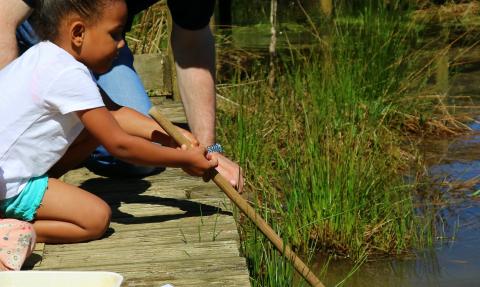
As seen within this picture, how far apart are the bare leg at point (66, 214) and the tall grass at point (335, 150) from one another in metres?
0.61

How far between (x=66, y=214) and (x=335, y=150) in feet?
5.73

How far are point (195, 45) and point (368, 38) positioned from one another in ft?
7.96

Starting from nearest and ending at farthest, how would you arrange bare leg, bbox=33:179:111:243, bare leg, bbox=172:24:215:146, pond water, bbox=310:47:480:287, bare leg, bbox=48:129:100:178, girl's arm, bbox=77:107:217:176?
girl's arm, bbox=77:107:217:176
bare leg, bbox=33:179:111:243
bare leg, bbox=48:129:100:178
bare leg, bbox=172:24:215:146
pond water, bbox=310:47:480:287

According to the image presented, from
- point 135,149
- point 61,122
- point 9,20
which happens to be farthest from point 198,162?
point 9,20

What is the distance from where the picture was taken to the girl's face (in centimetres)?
331

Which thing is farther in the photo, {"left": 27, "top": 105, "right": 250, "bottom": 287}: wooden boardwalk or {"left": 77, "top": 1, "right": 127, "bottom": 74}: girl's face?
{"left": 77, "top": 1, "right": 127, "bottom": 74}: girl's face

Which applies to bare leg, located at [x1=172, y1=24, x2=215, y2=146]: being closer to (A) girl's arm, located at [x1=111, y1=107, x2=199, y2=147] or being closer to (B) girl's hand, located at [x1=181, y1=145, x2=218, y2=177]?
(A) girl's arm, located at [x1=111, y1=107, x2=199, y2=147]

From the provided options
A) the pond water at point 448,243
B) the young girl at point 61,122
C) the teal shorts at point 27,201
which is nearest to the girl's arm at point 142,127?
the young girl at point 61,122

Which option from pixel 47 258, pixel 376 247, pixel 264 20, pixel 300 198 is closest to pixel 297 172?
pixel 300 198

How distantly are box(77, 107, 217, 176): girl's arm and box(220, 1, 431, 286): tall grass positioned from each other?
1.54 ft

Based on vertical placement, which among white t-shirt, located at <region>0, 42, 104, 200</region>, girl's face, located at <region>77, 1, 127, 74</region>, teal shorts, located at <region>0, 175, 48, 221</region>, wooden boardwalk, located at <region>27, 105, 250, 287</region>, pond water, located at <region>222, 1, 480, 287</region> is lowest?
pond water, located at <region>222, 1, 480, 287</region>

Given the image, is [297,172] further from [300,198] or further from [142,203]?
[142,203]

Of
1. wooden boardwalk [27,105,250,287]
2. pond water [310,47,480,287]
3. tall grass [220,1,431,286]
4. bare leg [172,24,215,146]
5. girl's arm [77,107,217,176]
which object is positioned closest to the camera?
wooden boardwalk [27,105,250,287]

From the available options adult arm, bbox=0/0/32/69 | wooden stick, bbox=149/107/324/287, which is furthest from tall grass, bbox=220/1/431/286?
adult arm, bbox=0/0/32/69
